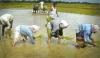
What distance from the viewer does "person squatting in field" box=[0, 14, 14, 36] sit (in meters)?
2.49

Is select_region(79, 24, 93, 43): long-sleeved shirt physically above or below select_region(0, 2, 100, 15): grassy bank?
below

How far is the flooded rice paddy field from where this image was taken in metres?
2.43

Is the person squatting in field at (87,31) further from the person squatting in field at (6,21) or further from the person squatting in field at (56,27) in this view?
the person squatting in field at (6,21)

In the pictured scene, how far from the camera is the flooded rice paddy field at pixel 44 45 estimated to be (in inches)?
95.8

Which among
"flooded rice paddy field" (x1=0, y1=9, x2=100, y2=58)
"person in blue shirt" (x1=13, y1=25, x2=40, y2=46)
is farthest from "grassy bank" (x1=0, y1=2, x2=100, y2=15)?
"person in blue shirt" (x1=13, y1=25, x2=40, y2=46)

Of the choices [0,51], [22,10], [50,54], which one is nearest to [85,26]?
[50,54]

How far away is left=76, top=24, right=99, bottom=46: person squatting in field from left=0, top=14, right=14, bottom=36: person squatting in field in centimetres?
52

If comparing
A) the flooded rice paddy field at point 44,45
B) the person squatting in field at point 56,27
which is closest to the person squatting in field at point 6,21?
the flooded rice paddy field at point 44,45

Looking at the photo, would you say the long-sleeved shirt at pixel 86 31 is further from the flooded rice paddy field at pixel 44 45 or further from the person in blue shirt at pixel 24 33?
the person in blue shirt at pixel 24 33

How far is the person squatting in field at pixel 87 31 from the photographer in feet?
7.96

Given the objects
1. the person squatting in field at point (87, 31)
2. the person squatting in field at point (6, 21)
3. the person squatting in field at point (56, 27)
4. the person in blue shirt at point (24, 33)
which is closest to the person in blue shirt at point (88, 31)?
the person squatting in field at point (87, 31)

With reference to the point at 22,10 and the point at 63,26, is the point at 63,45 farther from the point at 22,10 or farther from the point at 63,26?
the point at 22,10

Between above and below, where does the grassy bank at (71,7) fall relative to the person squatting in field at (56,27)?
above

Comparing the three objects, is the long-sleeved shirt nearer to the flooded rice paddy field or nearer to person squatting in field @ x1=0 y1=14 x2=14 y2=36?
the flooded rice paddy field
